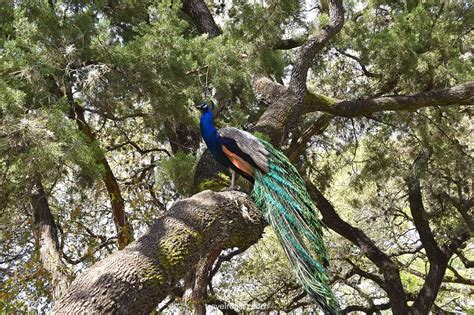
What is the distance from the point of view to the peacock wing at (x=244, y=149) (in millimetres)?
3281

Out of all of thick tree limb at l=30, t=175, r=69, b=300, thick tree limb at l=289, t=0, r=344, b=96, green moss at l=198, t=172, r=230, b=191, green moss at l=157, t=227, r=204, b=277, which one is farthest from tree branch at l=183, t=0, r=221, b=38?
green moss at l=157, t=227, r=204, b=277

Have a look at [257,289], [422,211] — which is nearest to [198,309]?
[422,211]

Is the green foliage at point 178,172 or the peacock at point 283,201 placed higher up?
the green foliage at point 178,172

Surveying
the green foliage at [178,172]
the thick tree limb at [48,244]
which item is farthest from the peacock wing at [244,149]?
the thick tree limb at [48,244]

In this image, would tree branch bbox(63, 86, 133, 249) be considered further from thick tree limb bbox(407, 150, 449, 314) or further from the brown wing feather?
thick tree limb bbox(407, 150, 449, 314)

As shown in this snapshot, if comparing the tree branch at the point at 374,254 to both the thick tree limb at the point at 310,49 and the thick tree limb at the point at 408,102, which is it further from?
the thick tree limb at the point at 310,49

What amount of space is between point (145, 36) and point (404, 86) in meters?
2.77

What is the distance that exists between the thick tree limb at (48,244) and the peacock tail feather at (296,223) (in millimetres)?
1712

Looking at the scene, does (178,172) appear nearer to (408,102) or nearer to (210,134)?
(210,134)

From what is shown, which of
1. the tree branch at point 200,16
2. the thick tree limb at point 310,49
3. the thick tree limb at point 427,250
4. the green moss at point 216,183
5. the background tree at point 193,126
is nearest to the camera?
the background tree at point 193,126

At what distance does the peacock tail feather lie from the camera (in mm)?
2781

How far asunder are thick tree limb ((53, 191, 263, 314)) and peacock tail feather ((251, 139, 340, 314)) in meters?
0.11

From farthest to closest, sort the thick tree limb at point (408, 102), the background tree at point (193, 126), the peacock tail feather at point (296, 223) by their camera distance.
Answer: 1. the thick tree limb at point (408, 102)
2. the background tree at point (193, 126)
3. the peacock tail feather at point (296, 223)

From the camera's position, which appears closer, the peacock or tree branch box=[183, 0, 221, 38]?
the peacock
